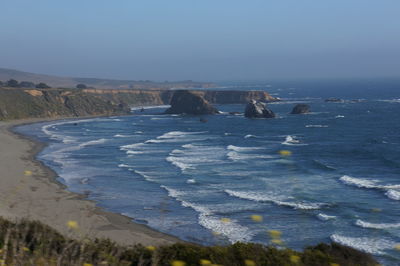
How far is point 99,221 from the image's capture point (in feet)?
75.2

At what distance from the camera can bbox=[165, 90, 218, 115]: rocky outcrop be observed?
103 meters

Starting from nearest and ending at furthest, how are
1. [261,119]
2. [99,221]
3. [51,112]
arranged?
[99,221] < [261,119] < [51,112]

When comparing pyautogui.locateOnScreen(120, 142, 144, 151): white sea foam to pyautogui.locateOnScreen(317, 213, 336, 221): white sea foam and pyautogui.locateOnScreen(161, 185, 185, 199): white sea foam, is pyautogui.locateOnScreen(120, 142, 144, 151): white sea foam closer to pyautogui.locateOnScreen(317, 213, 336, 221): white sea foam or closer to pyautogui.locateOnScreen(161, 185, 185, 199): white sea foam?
pyautogui.locateOnScreen(161, 185, 185, 199): white sea foam

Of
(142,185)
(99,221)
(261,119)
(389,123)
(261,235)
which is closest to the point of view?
(261,235)

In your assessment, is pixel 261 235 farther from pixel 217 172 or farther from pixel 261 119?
pixel 261 119

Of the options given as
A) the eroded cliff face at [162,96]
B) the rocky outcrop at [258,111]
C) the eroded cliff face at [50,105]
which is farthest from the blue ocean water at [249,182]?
the eroded cliff face at [162,96]

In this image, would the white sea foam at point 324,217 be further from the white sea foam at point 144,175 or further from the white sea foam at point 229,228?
the white sea foam at point 144,175

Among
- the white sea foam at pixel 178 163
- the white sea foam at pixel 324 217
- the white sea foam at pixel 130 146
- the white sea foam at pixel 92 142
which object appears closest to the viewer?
the white sea foam at pixel 324 217

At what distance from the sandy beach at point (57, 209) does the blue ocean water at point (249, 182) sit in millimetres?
833

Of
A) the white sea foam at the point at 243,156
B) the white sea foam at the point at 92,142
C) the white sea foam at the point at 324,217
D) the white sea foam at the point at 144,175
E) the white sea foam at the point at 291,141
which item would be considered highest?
the white sea foam at the point at 324,217

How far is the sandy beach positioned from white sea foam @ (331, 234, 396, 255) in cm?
606

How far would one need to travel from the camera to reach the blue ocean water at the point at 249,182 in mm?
20547

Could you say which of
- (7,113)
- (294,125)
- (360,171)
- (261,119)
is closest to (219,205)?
(360,171)

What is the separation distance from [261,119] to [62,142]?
35.4m
